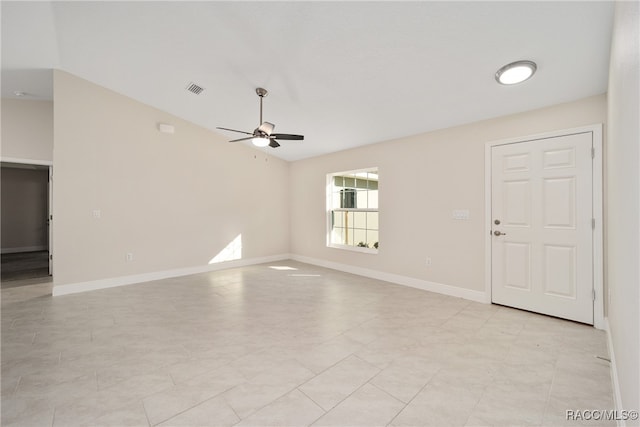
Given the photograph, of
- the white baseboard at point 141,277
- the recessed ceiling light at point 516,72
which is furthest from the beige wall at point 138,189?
the recessed ceiling light at point 516,72

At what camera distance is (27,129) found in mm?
4668

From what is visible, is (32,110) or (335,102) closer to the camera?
(335,102)

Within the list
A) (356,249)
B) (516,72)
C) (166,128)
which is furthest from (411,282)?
(166,128)

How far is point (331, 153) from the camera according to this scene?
5863mm

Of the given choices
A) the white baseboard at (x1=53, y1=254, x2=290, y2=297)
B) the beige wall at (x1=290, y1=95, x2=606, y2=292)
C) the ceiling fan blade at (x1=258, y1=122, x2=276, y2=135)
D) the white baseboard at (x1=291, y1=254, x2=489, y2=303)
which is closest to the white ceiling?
the beige wall at (x1=290, y1=95, x2=606, y2=292)

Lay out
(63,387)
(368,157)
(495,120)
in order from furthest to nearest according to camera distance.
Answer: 1. (368,157)
2. (495,120)
3. (63,387)

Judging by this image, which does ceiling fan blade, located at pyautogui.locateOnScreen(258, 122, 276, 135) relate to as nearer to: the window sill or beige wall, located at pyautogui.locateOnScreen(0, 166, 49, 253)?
the window sill

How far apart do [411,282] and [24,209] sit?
34.0ft

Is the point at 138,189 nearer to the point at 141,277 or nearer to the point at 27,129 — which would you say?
the point at 141,277

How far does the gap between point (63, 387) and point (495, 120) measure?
16.3 feet

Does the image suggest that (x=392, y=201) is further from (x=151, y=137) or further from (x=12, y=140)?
(x=12, y=140)

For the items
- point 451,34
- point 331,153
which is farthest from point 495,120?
point 331,153

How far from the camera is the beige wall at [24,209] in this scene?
746 cm

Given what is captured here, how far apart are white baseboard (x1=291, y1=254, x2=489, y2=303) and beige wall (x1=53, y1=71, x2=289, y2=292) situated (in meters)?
1.90
